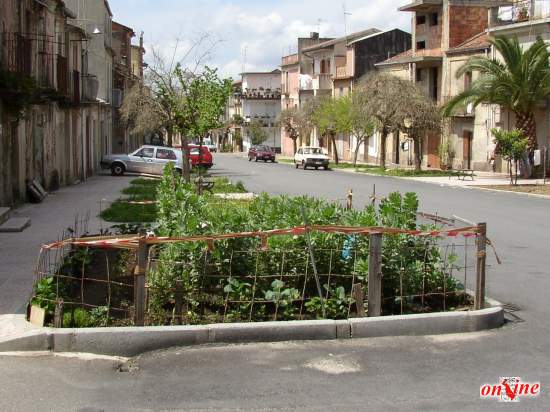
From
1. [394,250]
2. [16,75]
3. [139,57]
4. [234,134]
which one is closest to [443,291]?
[394,250]

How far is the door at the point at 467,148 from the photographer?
149 feet

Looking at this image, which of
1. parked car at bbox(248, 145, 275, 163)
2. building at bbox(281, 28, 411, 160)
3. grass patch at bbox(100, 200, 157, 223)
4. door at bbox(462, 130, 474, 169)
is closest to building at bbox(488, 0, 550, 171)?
door at bbox(462, 130, 474, 169)

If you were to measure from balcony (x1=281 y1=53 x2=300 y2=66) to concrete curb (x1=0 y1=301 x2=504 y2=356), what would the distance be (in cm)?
7574

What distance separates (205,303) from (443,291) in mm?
2466

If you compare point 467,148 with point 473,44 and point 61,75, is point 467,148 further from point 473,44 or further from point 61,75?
point 61,75

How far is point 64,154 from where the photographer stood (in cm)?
2845

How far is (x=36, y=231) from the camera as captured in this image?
1501 centimetres

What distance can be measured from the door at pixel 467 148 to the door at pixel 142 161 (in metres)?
18.9

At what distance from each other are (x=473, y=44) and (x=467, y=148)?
19.8 ft

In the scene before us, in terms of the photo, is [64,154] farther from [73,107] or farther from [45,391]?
[45,391]

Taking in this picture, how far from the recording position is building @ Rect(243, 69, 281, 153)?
99.6 metres

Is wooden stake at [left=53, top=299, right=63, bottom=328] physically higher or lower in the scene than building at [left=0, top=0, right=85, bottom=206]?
lower

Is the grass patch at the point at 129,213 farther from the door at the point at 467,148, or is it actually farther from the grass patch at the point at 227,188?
the door at the point at 467,148

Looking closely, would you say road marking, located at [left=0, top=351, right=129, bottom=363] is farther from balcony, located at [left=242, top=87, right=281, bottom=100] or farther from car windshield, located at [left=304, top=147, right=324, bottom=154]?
balcony, located at [left=242, top=87, right=281, bottom=100]
